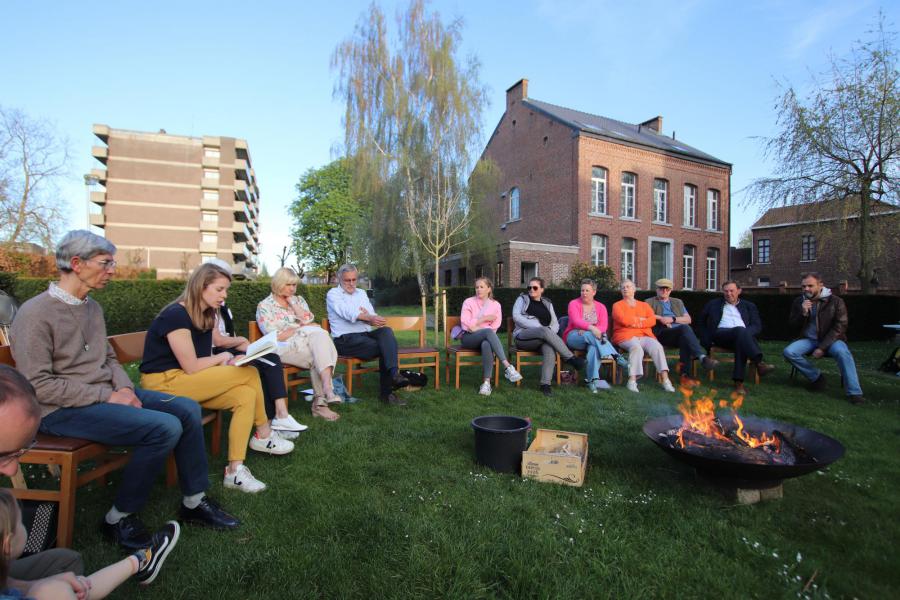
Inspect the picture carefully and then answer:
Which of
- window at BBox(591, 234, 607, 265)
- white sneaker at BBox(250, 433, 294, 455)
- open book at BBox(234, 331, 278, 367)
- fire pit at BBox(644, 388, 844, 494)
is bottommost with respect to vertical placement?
white sneaker at BBox(250, 433, 294, 455)

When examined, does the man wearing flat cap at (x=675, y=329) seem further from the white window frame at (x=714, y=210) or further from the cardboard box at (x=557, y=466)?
the white window frame at (x=714, y=210)

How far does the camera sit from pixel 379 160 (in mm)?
17734

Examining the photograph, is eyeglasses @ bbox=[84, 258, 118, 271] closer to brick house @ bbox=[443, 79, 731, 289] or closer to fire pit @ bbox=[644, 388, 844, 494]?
fire pit @ bbox=[644, 388, 844, 494]

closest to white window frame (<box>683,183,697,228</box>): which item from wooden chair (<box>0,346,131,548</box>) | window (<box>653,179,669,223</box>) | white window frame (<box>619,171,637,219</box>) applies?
window (<box>653,179,669,223</box>)

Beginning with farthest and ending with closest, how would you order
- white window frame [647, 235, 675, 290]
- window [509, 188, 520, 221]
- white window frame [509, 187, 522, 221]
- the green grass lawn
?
window [509, 188, 520, 221]
white window frame [509, 187, 522, 221]
white window frame [647, 235, 675, 290]
the green grass lawn

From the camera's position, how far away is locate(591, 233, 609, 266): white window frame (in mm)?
21328

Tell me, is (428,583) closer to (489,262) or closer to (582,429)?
(582,429)

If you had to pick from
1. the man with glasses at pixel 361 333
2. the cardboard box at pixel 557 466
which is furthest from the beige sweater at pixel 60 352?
the man with glasses at pixel 361 333

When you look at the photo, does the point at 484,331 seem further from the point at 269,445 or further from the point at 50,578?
the point at 50,578

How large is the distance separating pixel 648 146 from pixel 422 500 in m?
22.8

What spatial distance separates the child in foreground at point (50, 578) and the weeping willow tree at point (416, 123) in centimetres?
1542

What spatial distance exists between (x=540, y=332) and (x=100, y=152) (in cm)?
4842

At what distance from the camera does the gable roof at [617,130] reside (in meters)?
21.1

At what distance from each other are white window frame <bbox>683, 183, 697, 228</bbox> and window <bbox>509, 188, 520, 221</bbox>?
818 cm
